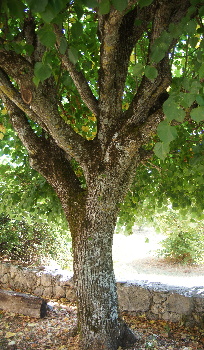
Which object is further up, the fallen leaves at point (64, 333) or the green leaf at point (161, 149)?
the green leaf at point (161, 149)

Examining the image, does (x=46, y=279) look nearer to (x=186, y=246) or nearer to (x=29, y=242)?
(x=29, y=242)

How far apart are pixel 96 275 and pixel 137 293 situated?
81.5 inches

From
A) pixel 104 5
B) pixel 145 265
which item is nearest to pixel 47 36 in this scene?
pixel 104 5

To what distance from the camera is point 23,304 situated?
209 inches

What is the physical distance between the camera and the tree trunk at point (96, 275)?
357 centimetres

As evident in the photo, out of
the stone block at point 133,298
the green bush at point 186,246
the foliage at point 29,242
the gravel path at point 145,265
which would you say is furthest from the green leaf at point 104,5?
the green bush at point 186,246

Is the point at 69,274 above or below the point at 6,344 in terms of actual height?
above

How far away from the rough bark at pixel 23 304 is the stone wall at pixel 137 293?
87cm

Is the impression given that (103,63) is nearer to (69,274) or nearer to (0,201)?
(0,201)

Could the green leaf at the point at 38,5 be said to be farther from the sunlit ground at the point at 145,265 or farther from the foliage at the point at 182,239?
the foliage at the point at 182,239

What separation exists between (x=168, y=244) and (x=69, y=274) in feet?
24.0

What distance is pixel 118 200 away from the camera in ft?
12.1

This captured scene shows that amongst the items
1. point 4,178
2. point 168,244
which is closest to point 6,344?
point 4,178

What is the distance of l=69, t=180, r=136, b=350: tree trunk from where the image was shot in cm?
357
